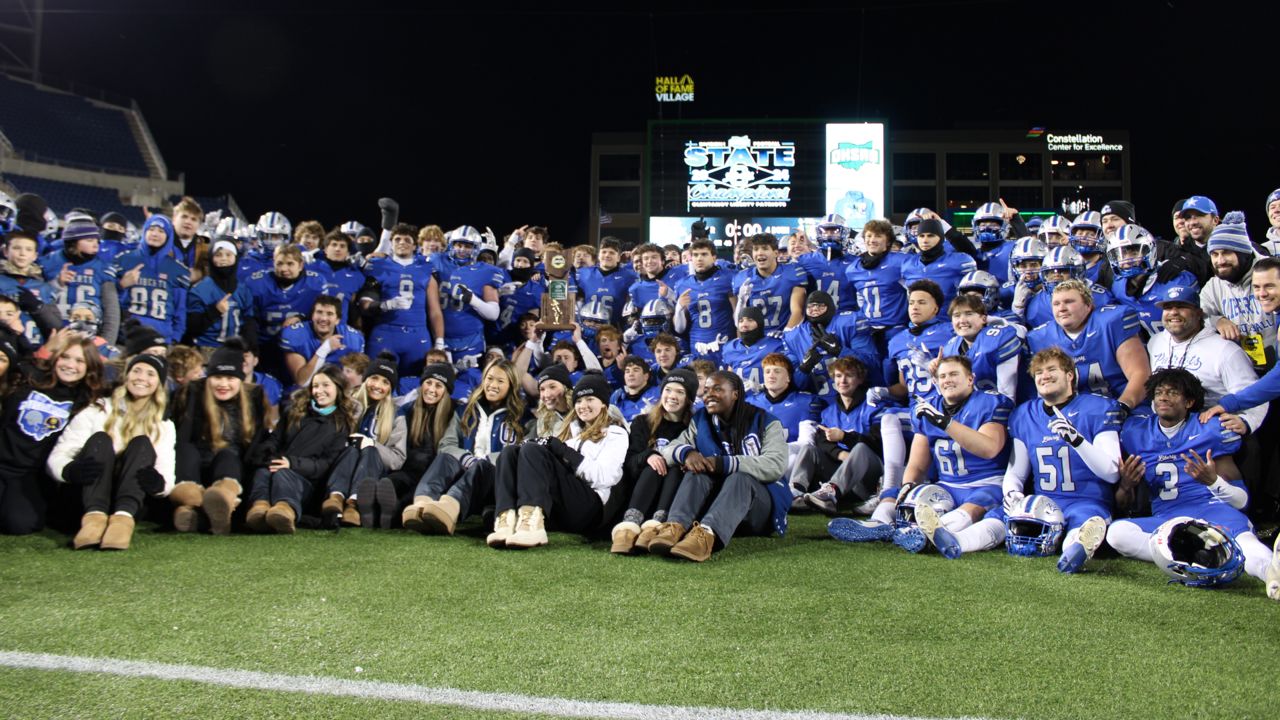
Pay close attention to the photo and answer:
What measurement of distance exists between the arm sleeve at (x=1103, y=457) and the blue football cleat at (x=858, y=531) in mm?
1086

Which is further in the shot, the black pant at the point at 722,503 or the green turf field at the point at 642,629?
the black pant at the point at 722,503

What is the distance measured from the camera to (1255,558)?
14.0 feet

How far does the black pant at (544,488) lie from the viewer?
522 centimetres

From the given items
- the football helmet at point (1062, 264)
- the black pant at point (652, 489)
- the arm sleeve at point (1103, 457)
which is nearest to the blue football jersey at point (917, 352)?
the football helmet at point (1062, 264)

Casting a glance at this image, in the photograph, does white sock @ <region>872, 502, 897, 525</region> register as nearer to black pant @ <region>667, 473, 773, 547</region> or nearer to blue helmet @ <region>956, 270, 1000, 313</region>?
black pant @ <region>667, 473, 773, 547</region>

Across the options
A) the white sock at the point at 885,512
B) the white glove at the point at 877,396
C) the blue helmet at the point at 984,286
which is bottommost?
the white sock at the point at 885,512

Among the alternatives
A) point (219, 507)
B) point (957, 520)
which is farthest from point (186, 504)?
point (957, 520)

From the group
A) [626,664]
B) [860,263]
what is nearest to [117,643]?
[626,664]

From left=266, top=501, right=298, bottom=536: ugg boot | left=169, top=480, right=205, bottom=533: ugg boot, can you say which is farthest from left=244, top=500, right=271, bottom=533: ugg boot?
left=169, top=480, right=205, bottom=533: ugg boot

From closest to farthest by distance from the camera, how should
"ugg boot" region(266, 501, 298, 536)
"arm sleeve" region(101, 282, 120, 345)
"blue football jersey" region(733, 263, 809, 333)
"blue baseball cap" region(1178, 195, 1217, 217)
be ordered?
1. "ugg boot" region(266, 501, 298, 536)
2. "blue baseball cap" region(1178, 195, 1217, 217)
3. "arm sleeve" region(101, 282, 120, 345)
4. "blue football jersey" region(733, 263, 809, 333)

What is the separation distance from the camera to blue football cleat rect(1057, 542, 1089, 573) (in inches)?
177

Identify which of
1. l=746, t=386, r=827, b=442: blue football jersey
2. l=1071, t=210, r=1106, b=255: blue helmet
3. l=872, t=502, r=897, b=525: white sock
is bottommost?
l=872, t=502, r=897, b=525: white sock

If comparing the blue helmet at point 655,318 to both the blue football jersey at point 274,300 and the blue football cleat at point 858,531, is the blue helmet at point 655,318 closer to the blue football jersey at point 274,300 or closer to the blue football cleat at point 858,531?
the blue football jersey at point 274,300

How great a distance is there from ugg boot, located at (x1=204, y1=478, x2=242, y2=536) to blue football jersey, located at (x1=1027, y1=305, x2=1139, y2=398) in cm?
483
